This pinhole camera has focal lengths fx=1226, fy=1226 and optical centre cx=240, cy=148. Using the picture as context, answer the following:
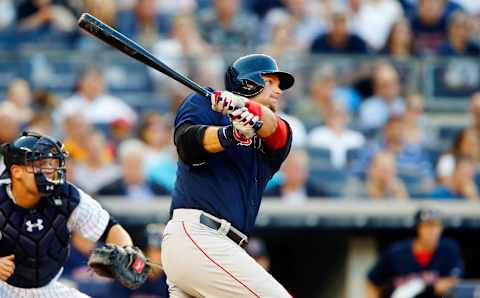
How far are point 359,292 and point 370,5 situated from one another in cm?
381

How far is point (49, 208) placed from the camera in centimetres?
612

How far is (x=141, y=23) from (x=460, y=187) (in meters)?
3.45

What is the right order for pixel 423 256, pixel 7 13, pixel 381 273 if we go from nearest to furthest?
pixel 381 273 → pixel 423 256 → pixel 7 13

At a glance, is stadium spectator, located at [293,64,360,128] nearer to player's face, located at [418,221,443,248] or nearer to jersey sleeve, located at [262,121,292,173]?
player's face, located at [418,221,443,248]

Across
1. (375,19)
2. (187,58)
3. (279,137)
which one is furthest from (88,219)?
(375,19)

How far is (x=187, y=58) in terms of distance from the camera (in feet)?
35.8

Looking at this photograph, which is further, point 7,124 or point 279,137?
point 7,124

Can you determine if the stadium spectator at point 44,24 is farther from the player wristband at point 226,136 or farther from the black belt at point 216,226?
the player wristband at point 226,136

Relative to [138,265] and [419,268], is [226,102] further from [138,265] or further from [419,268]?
[419,268]

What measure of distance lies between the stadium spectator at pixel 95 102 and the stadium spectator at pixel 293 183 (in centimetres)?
151

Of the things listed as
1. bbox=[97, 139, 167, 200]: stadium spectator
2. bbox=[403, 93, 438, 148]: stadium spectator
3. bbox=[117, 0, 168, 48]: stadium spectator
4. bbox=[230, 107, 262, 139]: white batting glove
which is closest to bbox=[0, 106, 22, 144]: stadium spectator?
bbox=[97, 139, 167, 200]: stadium spectator

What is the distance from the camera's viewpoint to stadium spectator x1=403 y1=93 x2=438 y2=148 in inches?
440

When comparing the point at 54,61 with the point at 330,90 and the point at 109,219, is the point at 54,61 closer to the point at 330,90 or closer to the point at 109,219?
the point at 330,90

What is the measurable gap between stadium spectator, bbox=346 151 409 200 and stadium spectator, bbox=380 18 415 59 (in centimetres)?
193
